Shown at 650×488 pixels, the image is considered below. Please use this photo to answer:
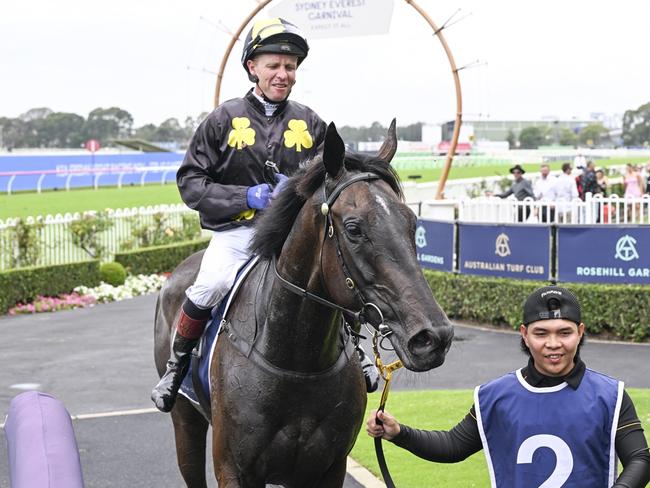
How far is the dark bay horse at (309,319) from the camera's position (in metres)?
3.17

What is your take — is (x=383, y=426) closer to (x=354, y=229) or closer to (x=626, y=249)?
(x=354, y=229)

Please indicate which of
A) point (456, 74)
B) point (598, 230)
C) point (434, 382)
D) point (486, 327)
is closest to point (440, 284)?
point (486, 327)

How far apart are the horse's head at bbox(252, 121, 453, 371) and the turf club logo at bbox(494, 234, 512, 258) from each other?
9.04 metres

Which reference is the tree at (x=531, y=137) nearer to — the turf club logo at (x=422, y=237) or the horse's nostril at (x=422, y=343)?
the turf club logo at (x=422, y=237)

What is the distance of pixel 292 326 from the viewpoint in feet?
12.0

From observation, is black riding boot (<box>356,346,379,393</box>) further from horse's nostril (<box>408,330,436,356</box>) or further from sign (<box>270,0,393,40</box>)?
sign (<box>270,0,393,40</box>)

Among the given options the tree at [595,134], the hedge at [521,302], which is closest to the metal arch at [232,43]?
the hedge at [521,302]

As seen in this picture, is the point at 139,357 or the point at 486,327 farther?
the point at 486,327

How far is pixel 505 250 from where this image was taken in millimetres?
12547

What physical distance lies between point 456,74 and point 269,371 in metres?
14.3

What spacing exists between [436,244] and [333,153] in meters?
10.3

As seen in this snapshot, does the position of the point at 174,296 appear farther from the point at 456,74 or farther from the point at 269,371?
the point at 456,74

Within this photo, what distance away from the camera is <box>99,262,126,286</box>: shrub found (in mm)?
16828

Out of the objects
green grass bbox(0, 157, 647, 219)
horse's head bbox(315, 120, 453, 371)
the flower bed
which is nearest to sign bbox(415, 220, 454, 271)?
the flower bed
